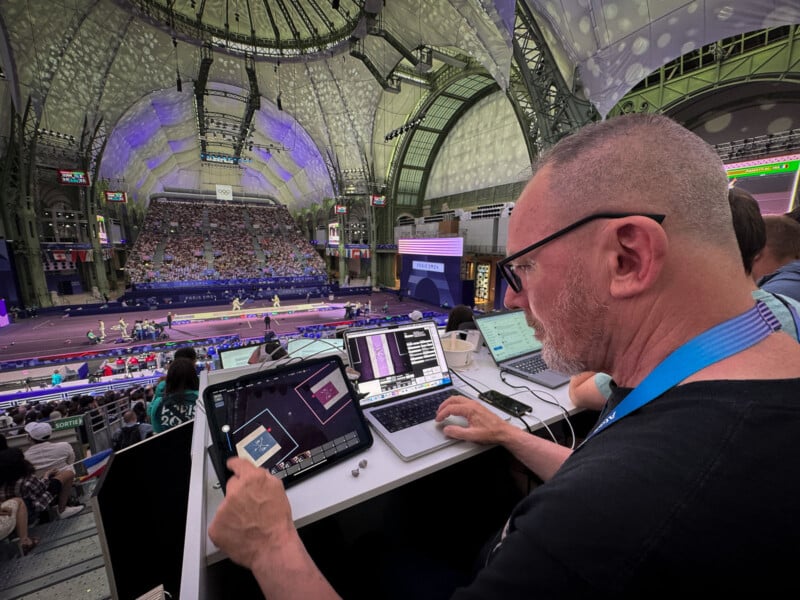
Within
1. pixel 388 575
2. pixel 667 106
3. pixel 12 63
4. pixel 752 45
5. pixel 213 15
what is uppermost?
pixel 213 15

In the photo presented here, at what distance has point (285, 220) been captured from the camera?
36250mm

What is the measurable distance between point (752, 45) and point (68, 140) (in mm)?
28790

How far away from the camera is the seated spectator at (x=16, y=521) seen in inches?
100

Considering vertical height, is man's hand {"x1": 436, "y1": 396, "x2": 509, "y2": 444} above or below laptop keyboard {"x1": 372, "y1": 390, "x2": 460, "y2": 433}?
above

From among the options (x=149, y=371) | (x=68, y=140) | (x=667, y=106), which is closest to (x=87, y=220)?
(x=68, y=140)

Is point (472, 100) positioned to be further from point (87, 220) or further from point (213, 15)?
point (87, 220)

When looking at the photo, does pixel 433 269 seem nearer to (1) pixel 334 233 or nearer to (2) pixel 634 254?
(1) pixel 334 233

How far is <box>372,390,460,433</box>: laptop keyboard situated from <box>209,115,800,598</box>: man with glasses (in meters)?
0.73

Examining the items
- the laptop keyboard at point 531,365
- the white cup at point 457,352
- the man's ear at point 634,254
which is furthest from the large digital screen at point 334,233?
the man's ear at point 634,254

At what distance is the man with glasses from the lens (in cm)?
44

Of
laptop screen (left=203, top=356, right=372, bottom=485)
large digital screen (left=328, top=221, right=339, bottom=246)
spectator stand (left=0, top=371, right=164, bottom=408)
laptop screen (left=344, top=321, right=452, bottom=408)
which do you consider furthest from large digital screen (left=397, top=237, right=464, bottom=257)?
laptop screen (left=203, top=356, right=372, bottom=485)

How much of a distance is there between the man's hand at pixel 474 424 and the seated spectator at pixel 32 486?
406 cm

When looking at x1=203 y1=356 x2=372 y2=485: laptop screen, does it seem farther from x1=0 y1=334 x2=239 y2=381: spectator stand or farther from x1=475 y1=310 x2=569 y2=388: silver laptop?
x1=0 y1=334 x2=239 y2=381: spectator stand

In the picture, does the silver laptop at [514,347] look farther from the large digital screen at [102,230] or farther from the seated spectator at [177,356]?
the large digital screen at [102,230]
